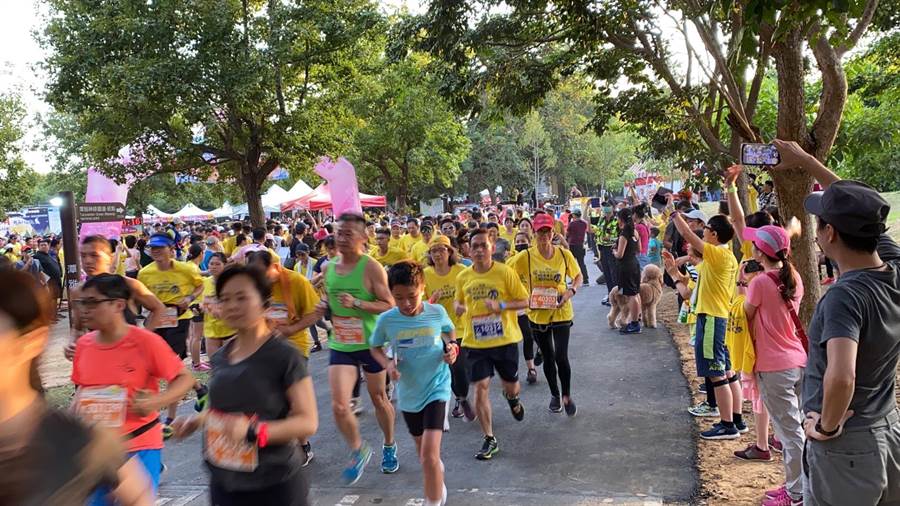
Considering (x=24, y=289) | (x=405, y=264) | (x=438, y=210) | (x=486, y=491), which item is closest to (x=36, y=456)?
(x=24, y=289)

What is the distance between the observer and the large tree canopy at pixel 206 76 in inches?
647

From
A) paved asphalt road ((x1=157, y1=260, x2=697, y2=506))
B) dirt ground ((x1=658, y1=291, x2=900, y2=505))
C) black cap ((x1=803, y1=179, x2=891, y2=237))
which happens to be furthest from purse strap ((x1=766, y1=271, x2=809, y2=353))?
black cap ((x1=803, y1=179, x2=891, y2=237))

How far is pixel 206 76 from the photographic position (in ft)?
55.0

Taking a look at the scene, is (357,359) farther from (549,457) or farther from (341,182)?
(341,182)

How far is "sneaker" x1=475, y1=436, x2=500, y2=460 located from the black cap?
366 centimetres

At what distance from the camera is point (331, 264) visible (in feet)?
18.9

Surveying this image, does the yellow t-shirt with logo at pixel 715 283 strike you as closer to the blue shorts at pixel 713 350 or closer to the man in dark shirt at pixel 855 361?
the blue shorts at pixel 713 350

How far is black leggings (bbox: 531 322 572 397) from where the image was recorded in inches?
267

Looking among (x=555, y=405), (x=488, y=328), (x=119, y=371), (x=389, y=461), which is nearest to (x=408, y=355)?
(x=389, y=461)

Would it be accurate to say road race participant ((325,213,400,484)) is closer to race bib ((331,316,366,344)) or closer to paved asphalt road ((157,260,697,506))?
race bib ((331,316,366,344))

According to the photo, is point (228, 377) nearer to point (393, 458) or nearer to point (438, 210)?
point (393, 458)

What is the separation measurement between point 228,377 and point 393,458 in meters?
2.91

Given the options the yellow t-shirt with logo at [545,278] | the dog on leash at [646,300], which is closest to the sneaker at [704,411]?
the yellow t-shirt with logo at [545,278]

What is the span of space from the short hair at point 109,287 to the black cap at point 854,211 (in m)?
3.44
